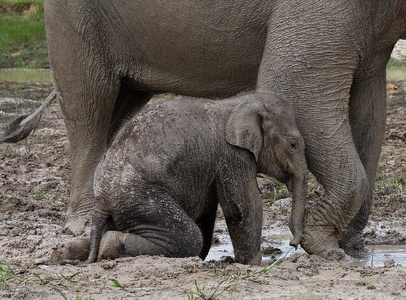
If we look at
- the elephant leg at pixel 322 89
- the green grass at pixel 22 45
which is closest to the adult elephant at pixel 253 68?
the elephant leg at pixel 322 89

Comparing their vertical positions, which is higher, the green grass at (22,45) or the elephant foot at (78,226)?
the green grass at (22,45)

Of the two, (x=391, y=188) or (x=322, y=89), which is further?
(x=391, y=188)

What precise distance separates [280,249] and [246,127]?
1198 mm

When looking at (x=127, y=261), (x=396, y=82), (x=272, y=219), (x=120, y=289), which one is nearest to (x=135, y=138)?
(x=127, y=261)

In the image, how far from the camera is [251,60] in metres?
5.08

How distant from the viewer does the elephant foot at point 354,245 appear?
17.3 ft

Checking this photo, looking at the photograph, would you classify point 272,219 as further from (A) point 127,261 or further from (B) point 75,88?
(A) point 127,261

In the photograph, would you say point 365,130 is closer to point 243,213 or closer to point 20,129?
point 243,213

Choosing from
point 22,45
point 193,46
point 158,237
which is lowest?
point 158,237

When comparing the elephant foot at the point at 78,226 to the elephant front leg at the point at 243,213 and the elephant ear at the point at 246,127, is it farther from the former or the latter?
the elephant ear at the point at 246,127

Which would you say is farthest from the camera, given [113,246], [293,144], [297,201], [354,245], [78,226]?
[78,226]

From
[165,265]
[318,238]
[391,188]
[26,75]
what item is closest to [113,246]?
[165,265]

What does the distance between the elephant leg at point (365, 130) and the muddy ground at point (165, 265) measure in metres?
0.25

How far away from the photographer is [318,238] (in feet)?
15.9
